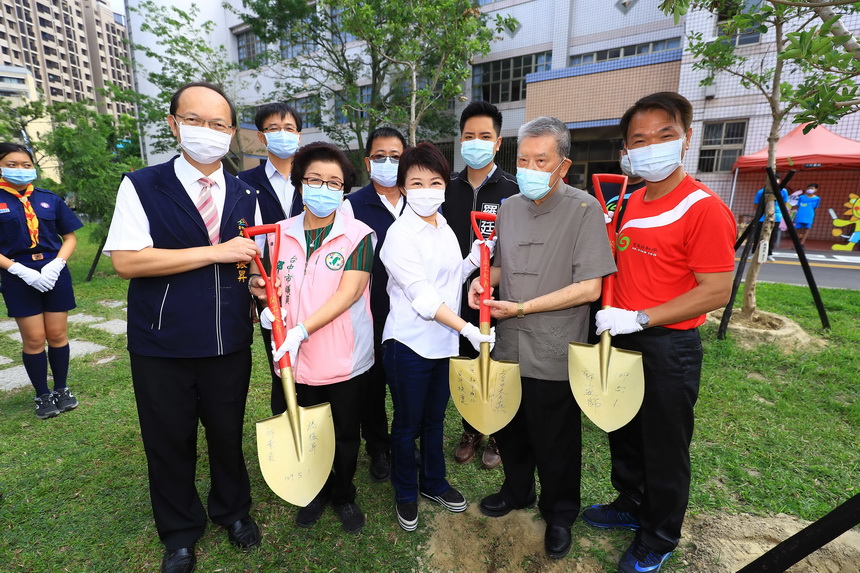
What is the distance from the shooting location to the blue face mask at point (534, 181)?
2041 mm

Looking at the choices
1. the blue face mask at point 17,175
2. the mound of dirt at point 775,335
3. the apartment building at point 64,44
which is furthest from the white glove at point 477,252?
the apartment building at point 64,44

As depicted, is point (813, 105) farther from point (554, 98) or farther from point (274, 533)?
point (554, 98)

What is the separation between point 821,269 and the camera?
942 cm

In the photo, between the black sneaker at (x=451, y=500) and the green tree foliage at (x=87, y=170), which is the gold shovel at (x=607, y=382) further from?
the green tree foliage at (x=87, y=170)

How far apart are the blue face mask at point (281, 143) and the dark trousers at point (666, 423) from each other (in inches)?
93.3

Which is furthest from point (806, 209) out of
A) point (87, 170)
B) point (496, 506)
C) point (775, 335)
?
point (87, 170)

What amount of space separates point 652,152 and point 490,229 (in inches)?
40.8

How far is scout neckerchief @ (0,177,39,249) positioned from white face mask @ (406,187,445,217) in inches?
138

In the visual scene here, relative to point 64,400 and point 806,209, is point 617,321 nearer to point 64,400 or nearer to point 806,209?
point 64,400

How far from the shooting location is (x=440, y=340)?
229cm

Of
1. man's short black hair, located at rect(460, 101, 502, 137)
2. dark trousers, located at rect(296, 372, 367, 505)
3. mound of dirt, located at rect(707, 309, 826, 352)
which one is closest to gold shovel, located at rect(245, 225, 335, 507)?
dark trousers, located at rect(296, 372, 367, 505)

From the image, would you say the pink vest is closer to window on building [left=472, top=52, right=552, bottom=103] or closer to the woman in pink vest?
the woman in pink vest

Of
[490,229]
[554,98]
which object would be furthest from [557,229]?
[554,98]

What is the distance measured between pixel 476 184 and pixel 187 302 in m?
1.84
